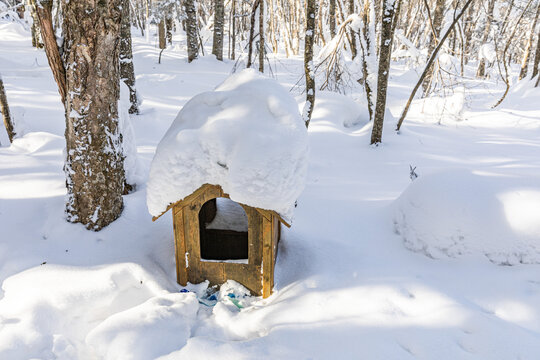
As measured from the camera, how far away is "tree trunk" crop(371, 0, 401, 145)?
5.69m

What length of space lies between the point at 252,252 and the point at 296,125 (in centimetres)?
114

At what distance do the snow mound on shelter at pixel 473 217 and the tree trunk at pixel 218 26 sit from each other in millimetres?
11168

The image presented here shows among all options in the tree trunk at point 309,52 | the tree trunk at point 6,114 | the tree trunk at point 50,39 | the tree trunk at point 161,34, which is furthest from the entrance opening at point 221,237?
the tree trunk at point 161,34

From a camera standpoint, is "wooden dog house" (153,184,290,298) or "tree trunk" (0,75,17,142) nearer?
"wooden dog house" (153,184,290,298)

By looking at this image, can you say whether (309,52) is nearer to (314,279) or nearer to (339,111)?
(339,111)

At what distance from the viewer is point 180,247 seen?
290 centimetres

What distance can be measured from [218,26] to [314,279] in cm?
1214

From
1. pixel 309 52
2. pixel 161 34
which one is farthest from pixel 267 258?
pixel 161 34

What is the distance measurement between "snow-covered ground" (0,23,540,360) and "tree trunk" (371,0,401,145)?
191 centimetres

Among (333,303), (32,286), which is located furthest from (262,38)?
(32,286)

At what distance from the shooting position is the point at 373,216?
13.5 ft

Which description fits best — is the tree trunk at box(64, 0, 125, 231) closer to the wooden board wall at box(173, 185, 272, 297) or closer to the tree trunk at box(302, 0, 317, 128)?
the wooden board wall at box(173, 185, 272, 297)

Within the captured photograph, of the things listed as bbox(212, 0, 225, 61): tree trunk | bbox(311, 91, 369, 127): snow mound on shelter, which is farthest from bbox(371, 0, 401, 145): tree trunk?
bbox(212, 0, 225, 61): tree trunk

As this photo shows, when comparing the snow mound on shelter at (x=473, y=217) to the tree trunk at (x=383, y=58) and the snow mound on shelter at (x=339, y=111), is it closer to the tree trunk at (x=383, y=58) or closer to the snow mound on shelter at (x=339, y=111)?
the tree trunk at (x=383, y=58)
